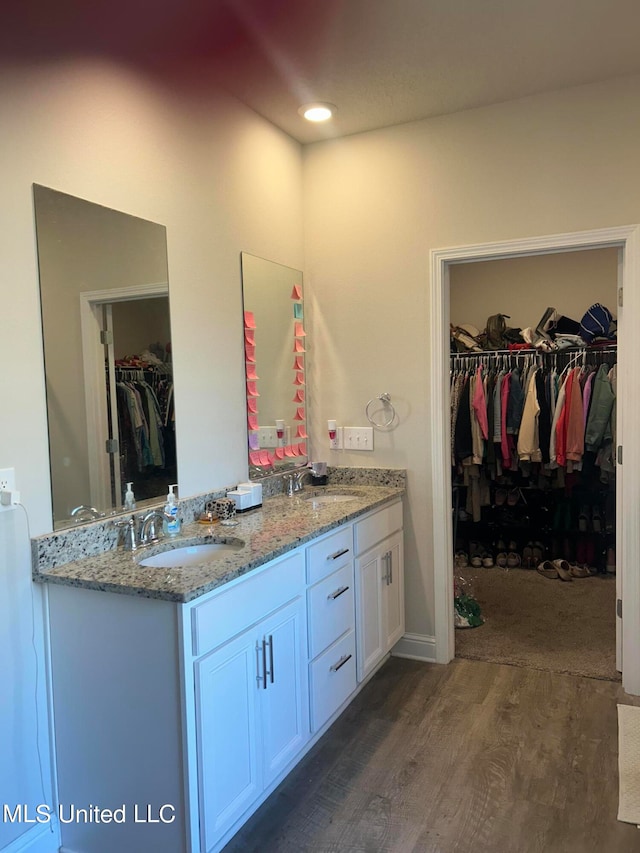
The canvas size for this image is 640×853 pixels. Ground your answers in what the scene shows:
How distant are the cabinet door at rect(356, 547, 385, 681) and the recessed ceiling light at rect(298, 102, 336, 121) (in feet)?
6.68

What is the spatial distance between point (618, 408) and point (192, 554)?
1.99 metres

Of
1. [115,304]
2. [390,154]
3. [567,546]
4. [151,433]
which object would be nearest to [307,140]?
[390,154]

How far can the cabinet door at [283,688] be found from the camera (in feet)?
6.78

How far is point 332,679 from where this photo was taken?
2516 mm

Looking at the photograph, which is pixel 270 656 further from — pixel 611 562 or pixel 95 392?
pixel 611 562

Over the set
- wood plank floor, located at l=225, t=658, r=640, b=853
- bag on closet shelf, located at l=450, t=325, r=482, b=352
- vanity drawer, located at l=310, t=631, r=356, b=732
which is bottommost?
wood plank floor, located at l=225, t=658, r=640, b=853

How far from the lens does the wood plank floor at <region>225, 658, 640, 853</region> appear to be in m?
2.02

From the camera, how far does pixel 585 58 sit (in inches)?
102

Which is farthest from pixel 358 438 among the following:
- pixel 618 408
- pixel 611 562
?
pixel 611 562

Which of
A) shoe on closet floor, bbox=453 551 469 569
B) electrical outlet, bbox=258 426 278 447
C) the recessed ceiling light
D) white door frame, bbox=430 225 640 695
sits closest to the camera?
white door frame, bbox=430 225 640 695

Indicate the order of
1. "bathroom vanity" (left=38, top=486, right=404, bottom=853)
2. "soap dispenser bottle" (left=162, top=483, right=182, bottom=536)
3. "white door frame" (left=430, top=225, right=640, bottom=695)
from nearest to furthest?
"bathroom vanity" (left=38, top=486, right=404, bottom=853) < "soap dispenser bottle" (left=162, top=483, right=182, bottom=536) < "white door frame" (left=430, top=225, right=640, bottom=695)

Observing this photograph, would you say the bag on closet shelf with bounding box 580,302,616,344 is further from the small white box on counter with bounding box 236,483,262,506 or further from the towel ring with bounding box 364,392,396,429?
the small white box on counter with bounding box 236,483,262,506

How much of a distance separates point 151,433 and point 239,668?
3.00 ft

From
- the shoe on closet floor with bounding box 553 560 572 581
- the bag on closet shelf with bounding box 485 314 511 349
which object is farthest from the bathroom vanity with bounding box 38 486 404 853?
the bag on closet shelf with bounding box 485 314 511 349
